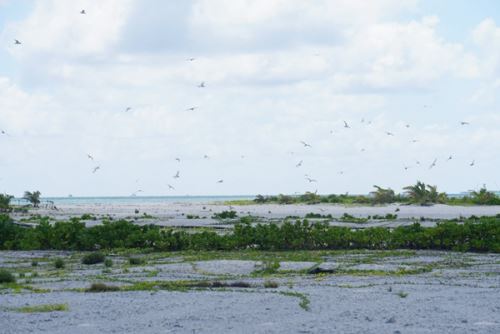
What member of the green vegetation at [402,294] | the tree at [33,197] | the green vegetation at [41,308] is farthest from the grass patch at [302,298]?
the tree at [33,197]

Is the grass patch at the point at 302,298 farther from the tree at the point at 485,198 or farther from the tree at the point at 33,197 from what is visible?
the tree at the point at 33,197

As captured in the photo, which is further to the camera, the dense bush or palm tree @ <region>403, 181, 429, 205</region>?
palm tree @ <region>403, 181, 429, 205</region>

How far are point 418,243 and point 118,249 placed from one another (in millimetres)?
6833

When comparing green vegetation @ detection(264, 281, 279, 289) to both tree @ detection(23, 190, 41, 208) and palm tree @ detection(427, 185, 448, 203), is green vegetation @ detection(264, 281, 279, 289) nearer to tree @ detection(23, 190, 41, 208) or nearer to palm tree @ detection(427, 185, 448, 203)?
palm tree @ detection(427, 185, 448, 203)

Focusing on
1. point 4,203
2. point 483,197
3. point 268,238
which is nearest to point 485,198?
point 483,197

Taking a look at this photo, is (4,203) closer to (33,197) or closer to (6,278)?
(33,197)

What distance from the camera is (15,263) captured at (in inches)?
623

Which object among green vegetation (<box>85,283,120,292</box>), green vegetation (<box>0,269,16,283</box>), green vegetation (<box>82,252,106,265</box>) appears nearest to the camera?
green vegetation (<box>85,283,120,292</box>)

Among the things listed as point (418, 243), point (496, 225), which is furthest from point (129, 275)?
point (496, 225)

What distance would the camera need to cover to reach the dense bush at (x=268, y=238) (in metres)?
17.3

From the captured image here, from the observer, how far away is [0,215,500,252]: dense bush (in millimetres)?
17328

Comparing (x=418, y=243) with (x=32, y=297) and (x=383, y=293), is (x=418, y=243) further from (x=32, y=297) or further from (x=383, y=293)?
(x=32, y=297)

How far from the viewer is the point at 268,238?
58.7ft


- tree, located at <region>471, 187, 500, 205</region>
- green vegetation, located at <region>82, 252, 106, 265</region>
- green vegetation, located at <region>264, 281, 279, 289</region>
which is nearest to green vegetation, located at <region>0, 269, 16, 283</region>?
green vegetation, located at <region>82, 252, 106, 265</region>
